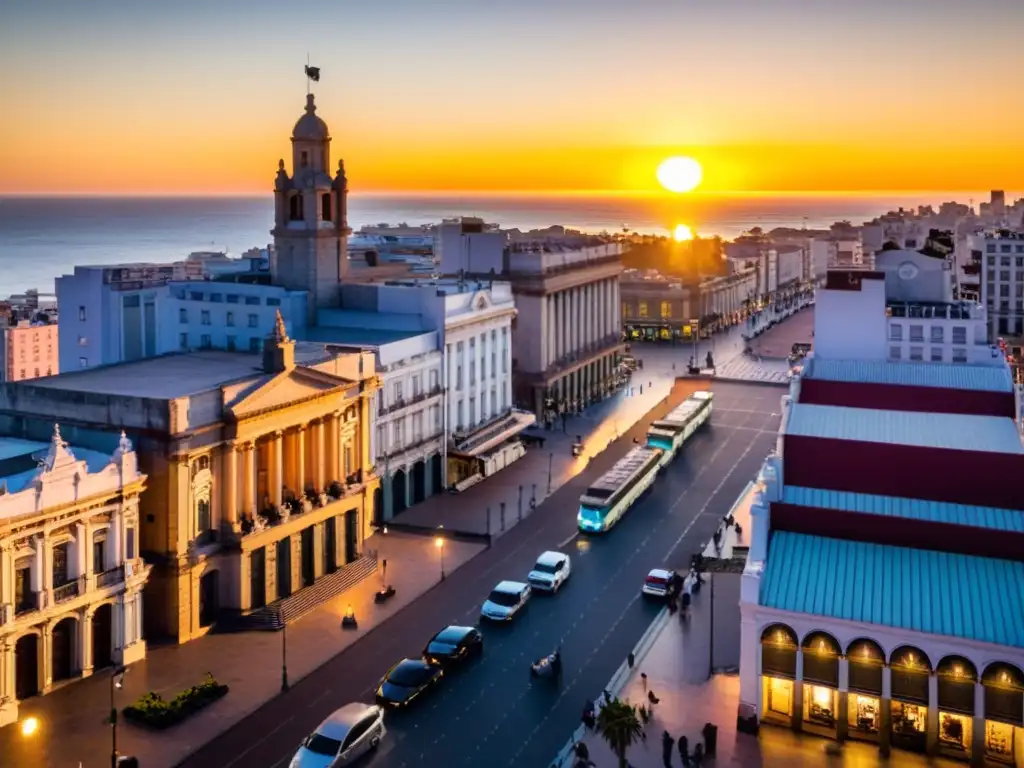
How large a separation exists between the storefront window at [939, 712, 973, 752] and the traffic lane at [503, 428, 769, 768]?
13.4 m

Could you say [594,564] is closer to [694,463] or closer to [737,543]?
[737,543]

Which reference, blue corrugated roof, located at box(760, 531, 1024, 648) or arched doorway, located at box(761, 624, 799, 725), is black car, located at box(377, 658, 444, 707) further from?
blue corrugated roof, located at box(760, 531, 1024, 648)

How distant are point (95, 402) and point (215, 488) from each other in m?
6.84

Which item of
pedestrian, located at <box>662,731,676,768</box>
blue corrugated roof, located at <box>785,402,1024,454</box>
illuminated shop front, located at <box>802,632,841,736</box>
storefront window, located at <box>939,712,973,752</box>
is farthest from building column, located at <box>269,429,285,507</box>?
storefront window, located at <box>939,712,973,752</box>

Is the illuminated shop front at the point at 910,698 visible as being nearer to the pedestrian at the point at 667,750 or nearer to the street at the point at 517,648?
the pedestrian at the point at 667,750

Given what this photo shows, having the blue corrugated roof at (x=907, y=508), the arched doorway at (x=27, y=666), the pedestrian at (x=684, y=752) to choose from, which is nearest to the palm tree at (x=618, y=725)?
the pedestrian at (x=684, y=752)

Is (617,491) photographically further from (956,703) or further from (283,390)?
(956,703)

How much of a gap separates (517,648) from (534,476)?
3091 centimetres

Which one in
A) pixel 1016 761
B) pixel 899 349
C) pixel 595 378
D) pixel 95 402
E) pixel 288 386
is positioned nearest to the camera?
pixel 1016 761

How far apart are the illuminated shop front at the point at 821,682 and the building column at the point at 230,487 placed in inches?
1075

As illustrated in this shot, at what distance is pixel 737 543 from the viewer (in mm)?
63625

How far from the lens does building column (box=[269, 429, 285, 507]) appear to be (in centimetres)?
5525

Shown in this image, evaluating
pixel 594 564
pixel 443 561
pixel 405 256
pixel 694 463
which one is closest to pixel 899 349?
pixel 694 463

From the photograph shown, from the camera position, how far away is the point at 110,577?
46344 millimetres
